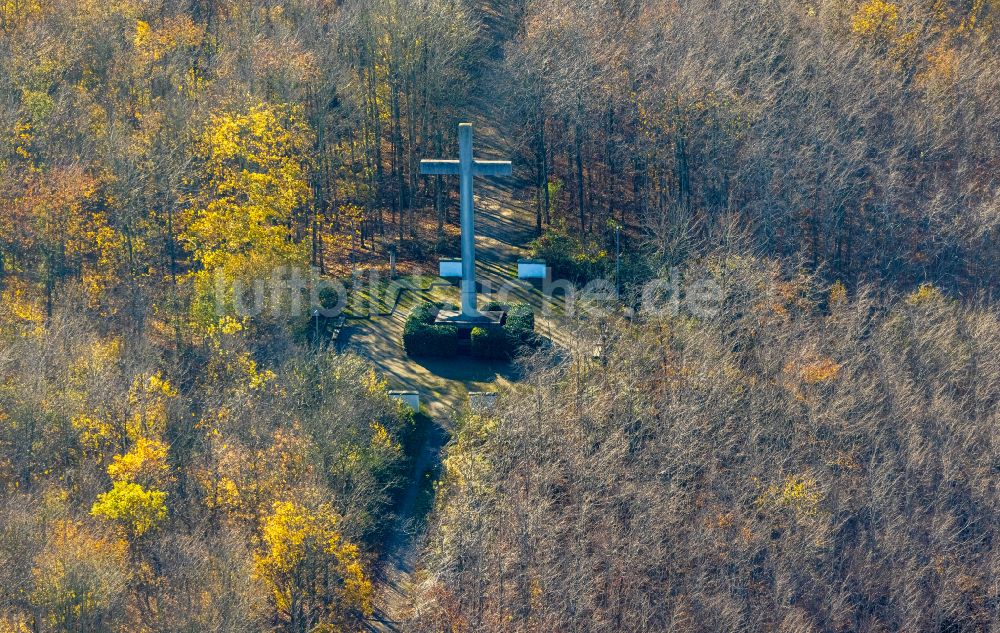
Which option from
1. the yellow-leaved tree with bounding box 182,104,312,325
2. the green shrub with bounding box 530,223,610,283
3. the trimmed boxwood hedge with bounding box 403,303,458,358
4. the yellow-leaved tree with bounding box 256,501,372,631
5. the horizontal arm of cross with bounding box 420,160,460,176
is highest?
the horizontal arm of cross with bounding box 420,160,460,176

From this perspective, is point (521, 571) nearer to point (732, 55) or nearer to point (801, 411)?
point (801, 411)

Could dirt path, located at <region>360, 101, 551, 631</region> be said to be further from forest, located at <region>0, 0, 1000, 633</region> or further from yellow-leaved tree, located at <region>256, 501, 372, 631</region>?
yellow-leaved tree, located at <region>256, 501, 372, 631</region>

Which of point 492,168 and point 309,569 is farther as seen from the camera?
point 492,168

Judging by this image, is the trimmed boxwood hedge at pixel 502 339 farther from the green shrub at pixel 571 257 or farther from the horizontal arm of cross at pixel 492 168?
the green shrub at pixel 571 257

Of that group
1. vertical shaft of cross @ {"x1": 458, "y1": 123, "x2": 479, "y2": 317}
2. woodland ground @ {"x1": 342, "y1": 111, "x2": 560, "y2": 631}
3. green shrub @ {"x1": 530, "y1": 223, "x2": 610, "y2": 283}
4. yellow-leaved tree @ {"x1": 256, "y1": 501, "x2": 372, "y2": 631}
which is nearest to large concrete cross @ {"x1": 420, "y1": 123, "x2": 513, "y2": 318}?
vertical shaft of cross @ {"x1": 458, "y1": 123, "x2": 479, "y2": 317}

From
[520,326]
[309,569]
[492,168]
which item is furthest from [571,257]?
[309,569]

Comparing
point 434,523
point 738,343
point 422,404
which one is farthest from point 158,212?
point 738,343

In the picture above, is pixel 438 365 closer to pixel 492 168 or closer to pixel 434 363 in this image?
pixel 434 363
